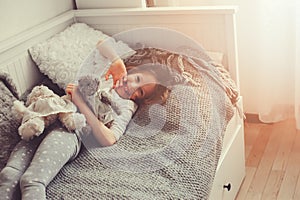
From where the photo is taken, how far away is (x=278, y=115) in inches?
105

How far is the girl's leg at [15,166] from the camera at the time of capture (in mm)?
1454

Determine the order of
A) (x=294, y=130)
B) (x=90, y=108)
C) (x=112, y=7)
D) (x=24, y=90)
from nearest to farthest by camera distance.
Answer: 1. (x=90, y=108)
2. (x=24, y=90)
3. (x=112, y=7)
4. (x=294, y=130)

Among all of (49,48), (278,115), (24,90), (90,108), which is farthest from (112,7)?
(278,115)

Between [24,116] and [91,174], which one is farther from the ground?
[24,116]

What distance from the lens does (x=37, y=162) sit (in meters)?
1.51

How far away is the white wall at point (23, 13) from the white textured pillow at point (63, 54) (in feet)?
0.35

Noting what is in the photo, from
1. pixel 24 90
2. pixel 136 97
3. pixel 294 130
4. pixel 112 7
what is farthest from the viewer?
pixel 294 130

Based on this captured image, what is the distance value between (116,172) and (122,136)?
23cm

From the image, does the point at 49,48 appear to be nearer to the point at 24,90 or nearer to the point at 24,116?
the point at 24,90

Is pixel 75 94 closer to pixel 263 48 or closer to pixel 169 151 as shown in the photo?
pixel 169 151

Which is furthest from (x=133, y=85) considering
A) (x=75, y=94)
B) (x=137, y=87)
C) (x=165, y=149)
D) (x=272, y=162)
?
(x=272, y=162)

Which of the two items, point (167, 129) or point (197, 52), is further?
point (197, 52)

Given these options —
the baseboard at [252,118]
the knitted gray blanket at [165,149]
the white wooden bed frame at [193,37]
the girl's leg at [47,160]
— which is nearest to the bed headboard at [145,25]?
the white wooden bed frame at [193,37]

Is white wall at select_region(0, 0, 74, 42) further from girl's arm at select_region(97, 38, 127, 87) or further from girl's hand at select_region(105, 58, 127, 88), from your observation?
girl's hand at select_region(105, 58, 127, 88)
